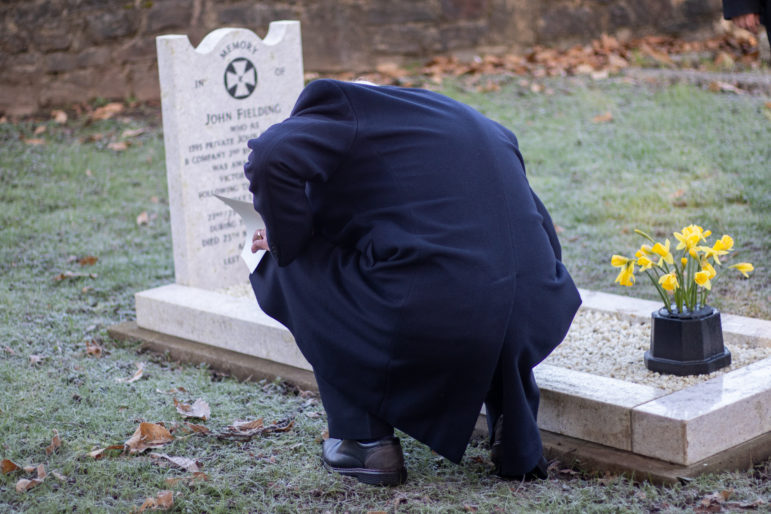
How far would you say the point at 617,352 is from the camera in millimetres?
3738

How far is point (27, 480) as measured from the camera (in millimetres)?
3053

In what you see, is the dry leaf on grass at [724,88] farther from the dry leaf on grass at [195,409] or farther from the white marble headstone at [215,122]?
the dry leaf on grass at [195,409]

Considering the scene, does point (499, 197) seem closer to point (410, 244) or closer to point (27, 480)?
point (410, 244)

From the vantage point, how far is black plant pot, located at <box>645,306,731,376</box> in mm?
3305

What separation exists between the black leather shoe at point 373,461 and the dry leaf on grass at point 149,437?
671 mm

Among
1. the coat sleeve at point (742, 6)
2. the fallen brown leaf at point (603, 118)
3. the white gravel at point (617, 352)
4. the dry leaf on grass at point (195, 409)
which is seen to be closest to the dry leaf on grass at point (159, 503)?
the dry leaf on grass at point (195, 409)

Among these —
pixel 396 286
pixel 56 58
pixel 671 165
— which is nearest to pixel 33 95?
pixel 56 58

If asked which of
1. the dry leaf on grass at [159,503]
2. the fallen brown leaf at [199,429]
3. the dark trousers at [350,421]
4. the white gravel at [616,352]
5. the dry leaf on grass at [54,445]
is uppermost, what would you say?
the dark trousers at [350,421]

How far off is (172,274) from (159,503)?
2.87m

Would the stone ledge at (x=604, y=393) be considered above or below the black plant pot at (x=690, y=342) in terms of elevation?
below

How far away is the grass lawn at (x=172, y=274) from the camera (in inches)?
116

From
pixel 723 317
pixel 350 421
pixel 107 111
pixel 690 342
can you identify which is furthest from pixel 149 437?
pixel 107 111

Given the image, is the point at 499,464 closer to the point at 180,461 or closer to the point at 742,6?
the point at 180,461

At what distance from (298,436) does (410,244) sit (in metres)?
1.05
